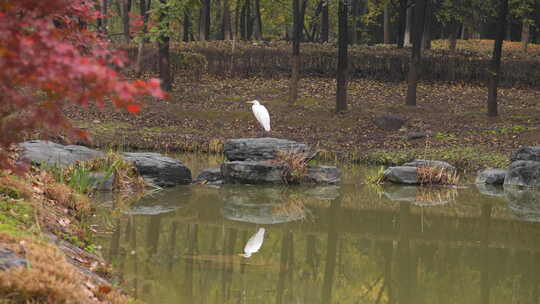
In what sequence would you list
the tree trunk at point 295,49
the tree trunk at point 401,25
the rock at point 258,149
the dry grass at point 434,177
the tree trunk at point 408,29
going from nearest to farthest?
the rock at point 258,149 < the dry grass at point 434,177 < the tree trunk at point 295,49 < the tree trunk at point 401,25 < the tree trunk at point 408,29

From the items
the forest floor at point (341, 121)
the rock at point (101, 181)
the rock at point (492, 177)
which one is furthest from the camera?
the forest floor at point (341, 121)

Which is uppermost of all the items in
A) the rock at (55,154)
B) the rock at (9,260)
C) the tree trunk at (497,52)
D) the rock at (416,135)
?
the tree trunk at (497,52)

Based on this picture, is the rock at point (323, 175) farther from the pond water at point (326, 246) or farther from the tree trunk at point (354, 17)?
the tree trunk at point (354, 17)

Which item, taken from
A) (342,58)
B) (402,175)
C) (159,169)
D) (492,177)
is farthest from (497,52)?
(159,169)

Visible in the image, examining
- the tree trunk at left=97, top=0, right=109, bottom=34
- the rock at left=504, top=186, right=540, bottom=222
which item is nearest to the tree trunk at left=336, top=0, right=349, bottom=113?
the tree trunk at left=97, top=0, right=109, bottom=34

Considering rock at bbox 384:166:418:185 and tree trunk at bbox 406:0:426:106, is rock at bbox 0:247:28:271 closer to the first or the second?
rock at bbox 384:166:418:185

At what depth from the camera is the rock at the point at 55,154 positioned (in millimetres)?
13484

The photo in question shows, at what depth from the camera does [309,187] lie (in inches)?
640

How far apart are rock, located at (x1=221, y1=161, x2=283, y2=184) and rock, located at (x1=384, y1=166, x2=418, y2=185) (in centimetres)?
288

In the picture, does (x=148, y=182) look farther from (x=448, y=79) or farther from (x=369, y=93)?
(x=448, y=79)

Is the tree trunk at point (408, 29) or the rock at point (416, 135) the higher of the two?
the tree trunk at point (408, 29)

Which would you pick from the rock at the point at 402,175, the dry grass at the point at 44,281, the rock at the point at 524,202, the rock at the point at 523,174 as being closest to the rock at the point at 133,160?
the rock at the point at 402,175

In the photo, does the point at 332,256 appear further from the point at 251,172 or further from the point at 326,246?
the point at 251,172

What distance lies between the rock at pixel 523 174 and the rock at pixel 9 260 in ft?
46.0
